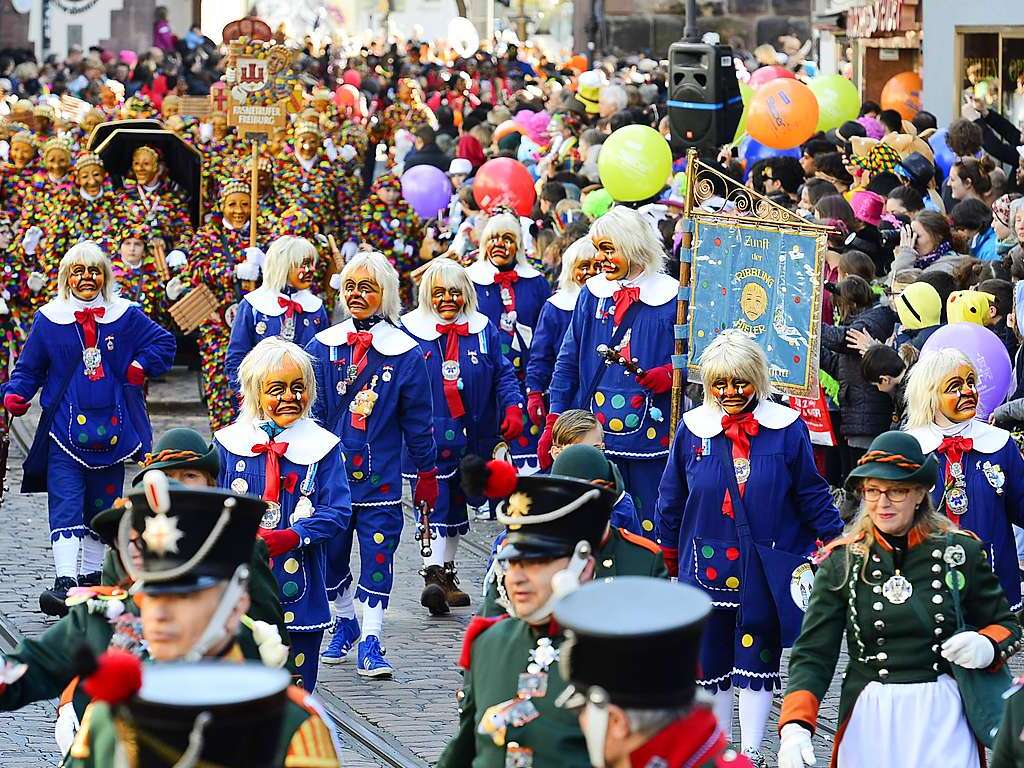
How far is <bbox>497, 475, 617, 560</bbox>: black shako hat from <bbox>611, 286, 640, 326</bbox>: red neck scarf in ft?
17.3

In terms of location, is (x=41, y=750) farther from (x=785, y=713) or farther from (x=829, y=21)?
(x=829, y=21)

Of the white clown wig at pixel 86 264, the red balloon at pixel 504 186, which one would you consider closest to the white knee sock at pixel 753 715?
the white clown wig at pixel 86 264

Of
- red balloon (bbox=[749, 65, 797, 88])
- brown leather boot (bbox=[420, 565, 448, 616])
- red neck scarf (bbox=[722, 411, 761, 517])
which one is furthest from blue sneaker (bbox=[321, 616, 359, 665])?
Result: red balloon (bbox=[749, 65, 797, 88])

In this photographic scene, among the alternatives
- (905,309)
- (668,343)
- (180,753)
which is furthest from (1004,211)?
(180,753)

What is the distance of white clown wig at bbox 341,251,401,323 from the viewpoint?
10977 millimetres

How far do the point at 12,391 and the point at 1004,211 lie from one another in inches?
223

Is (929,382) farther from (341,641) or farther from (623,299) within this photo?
(341,641)

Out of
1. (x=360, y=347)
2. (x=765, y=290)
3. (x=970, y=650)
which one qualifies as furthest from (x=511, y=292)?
(x=970, y=650)

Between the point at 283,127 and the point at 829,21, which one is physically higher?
the point at 829,21

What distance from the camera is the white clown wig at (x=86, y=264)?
11.8 meters

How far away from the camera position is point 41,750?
917cm

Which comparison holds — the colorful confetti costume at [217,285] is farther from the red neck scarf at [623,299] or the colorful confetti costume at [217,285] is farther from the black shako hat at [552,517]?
the black shako hat at [552,517]

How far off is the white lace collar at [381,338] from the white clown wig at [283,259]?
174cm

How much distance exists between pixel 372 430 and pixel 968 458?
10.2 feet
